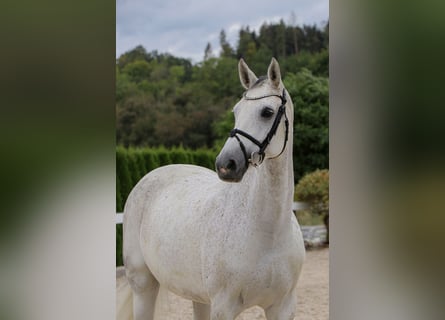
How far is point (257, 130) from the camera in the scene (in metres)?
1.82

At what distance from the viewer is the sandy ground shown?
4730 millimetres

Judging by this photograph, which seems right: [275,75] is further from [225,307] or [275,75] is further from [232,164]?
[225,307]

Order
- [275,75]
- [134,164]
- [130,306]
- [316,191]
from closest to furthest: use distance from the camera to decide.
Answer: [275,75], [130,306], [134,164], [316,191]

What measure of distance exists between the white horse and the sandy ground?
1943 mm

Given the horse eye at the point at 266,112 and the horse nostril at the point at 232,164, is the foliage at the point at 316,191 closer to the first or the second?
the horse eye at the point at 266,112

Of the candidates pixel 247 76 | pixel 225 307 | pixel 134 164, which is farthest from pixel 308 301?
pixel 247 76

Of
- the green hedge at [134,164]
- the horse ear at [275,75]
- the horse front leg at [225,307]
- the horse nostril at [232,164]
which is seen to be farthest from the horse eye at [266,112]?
the green hedge at [134,164]

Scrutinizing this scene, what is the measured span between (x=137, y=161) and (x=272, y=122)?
4.65 meters

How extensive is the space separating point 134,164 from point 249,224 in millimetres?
4428

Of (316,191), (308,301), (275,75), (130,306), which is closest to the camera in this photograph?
(275,75)
